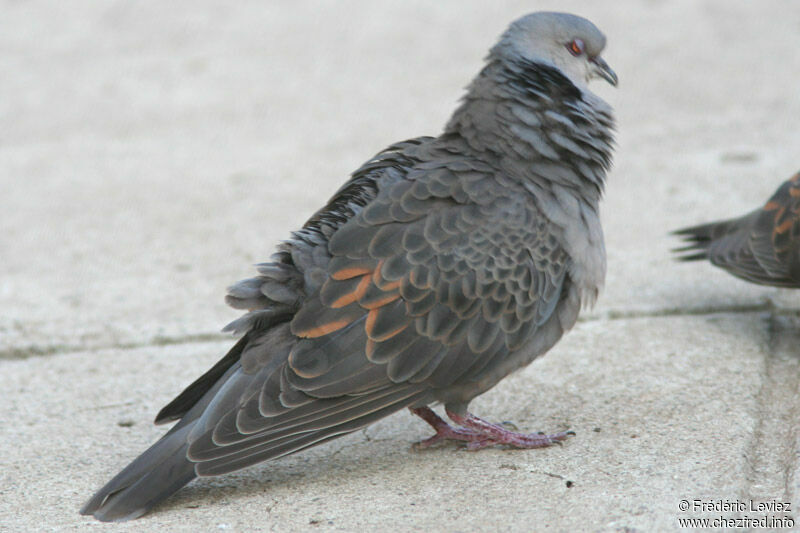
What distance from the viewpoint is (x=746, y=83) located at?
7430 mm

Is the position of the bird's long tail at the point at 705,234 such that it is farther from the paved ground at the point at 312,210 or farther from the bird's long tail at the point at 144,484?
the bird's long tail at the point at 144,484

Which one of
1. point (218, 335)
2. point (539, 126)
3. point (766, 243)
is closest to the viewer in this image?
point (539, 126)

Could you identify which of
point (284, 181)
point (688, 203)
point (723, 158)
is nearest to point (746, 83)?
point (723, 158)

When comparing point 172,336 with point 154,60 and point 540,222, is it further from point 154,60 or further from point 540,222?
point 154,60

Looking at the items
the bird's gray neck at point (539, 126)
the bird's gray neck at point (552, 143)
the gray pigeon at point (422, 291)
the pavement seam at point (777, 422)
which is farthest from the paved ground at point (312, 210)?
the bird's gray neck at point (539, 126)

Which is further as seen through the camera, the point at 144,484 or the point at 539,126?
the point at 539,126

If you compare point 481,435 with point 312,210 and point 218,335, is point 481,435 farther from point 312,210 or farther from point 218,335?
point 312,210

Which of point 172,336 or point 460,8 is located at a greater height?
point 460,8

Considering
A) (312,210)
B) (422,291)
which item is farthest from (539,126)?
(312,210)

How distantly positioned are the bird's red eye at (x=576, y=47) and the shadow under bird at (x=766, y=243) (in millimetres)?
1156

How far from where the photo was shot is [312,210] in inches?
235

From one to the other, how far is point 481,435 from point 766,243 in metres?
1.57

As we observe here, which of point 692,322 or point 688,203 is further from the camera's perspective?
point 688,203

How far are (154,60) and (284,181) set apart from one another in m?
2.31
